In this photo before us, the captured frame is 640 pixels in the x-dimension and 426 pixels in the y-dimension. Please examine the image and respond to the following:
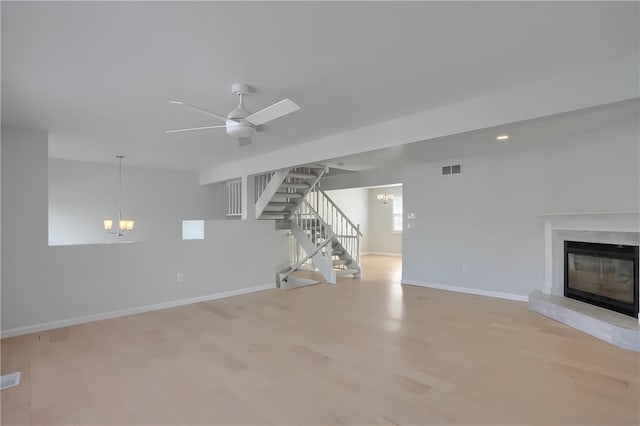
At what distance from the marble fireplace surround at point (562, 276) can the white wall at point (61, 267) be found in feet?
16.8

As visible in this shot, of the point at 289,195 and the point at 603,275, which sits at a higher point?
the point at 289,195

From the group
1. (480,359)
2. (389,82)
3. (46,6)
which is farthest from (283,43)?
(480,359)

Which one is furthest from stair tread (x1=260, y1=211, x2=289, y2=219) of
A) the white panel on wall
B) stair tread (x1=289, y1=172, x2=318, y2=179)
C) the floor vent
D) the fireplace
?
the fireplace

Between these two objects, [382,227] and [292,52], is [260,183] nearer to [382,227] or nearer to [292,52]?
[292,52]

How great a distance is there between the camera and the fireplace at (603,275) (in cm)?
378

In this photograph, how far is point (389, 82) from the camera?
111 inches

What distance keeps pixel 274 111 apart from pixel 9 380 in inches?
124

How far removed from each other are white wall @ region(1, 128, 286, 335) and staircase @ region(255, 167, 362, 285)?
156 cm

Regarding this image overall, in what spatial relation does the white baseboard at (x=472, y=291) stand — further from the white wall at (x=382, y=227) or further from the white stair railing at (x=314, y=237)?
the white wall at (x=382, y=227)

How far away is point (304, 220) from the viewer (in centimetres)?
781

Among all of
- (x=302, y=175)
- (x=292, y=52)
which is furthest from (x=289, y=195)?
(x=292, y=52)

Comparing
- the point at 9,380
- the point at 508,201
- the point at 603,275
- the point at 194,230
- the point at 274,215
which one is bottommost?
the point at 9,380

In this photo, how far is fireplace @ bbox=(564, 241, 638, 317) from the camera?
378 cm

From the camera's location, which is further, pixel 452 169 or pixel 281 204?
pixel 281 204
